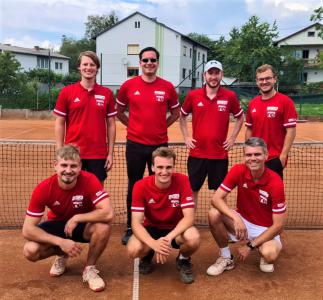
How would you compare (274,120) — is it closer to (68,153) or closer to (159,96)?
(159,96)

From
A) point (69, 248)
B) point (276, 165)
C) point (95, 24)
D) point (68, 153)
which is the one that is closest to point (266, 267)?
point (276, 165)

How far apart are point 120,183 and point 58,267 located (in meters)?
4.17

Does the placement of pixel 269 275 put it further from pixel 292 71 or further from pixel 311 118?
pixel 292 71

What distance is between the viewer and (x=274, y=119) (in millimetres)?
4617

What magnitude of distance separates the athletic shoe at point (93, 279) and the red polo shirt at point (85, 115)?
1.26 metres

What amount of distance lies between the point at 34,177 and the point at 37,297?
518cm

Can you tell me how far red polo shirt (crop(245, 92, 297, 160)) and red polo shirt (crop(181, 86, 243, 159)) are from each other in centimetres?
38

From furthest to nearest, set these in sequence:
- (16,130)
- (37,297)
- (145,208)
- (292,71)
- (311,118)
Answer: (292,71)
(311,118)
(16,130)
(145,208)
(37,297)

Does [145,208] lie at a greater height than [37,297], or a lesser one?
greater

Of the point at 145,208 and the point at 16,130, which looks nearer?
the point at 145,208

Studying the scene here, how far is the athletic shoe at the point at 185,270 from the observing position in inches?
155

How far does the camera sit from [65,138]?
4.64 meters

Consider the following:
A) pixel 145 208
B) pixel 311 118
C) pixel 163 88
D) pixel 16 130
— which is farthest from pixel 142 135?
pixel 311 118

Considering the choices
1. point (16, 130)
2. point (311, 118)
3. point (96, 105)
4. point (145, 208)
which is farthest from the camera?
point (311, 118)
